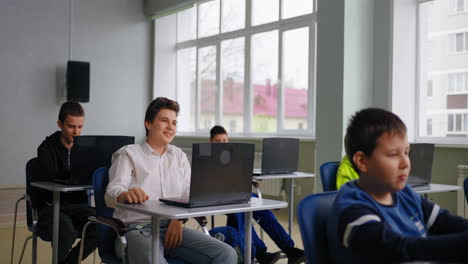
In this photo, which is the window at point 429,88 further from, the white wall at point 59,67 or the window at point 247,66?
the white wall at point 59,67

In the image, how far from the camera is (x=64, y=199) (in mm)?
3320

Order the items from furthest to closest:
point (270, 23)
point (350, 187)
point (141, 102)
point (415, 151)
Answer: point (141, 102) < point (270, 23) < point (415, 151) < point (350, 187)

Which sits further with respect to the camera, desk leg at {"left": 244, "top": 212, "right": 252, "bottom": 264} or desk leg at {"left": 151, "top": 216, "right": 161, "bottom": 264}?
desk leg at {"left": 244, "top": 212, "right": 252, "bottom": 264}

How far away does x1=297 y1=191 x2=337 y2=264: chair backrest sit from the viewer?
1.35m

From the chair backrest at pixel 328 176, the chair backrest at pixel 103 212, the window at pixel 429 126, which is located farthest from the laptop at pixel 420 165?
the window at pixel 429 126

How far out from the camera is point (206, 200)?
6.59 ft

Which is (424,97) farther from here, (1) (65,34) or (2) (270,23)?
(1) (65,34)

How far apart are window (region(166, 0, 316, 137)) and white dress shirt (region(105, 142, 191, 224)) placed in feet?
13.2

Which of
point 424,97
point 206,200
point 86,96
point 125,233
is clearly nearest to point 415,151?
point 206,200

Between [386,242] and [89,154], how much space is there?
2.18 meters

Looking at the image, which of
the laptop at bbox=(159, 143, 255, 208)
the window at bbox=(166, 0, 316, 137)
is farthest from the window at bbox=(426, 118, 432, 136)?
the laptop at bbox=(159, 143, 255, 208)

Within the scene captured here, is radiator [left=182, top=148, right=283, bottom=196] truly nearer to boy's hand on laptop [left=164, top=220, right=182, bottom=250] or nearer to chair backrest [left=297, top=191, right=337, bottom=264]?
boy's hand on laptop [left=164, top=220, right=182, bottom=250]

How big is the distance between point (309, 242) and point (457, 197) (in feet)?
12.1

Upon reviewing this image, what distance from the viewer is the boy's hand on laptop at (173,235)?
224 cm
